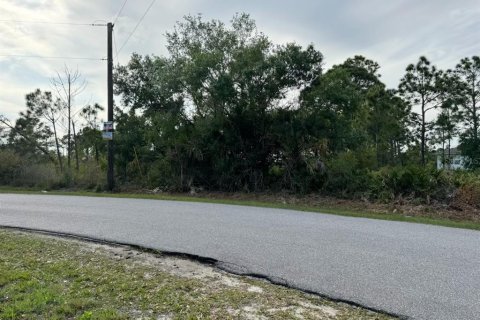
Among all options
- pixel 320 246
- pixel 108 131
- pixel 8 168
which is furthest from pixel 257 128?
pixel 8 168

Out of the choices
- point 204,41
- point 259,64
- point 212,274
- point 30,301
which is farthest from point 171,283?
point 204,41

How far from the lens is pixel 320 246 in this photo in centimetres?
635

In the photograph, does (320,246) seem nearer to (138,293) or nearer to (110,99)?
(138,293)

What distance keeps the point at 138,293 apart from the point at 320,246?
10.8ft

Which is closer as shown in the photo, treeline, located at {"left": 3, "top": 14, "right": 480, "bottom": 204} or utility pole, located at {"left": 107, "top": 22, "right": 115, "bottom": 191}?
treeline, located at {"left": 3, "top": 14, "right": 480, "bottom": 204}

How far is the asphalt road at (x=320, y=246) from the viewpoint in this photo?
14.0ft

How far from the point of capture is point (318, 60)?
1586 centimetres

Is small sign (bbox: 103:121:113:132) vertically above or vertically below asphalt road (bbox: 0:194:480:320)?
above

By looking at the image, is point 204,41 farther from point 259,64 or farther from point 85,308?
point 85,308

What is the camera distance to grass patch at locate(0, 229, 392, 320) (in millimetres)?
3639

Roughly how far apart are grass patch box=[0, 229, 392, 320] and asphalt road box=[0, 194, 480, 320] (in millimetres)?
426

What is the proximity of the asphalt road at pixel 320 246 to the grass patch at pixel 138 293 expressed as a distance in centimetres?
43

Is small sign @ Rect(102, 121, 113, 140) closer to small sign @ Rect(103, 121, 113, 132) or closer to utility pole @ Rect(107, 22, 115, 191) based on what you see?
small sign @ Rect(103, 121, 113, 132)

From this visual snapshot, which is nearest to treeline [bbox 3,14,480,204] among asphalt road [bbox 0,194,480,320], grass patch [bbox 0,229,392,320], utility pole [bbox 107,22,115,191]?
utility pole [bbox 107,22,115,191]
